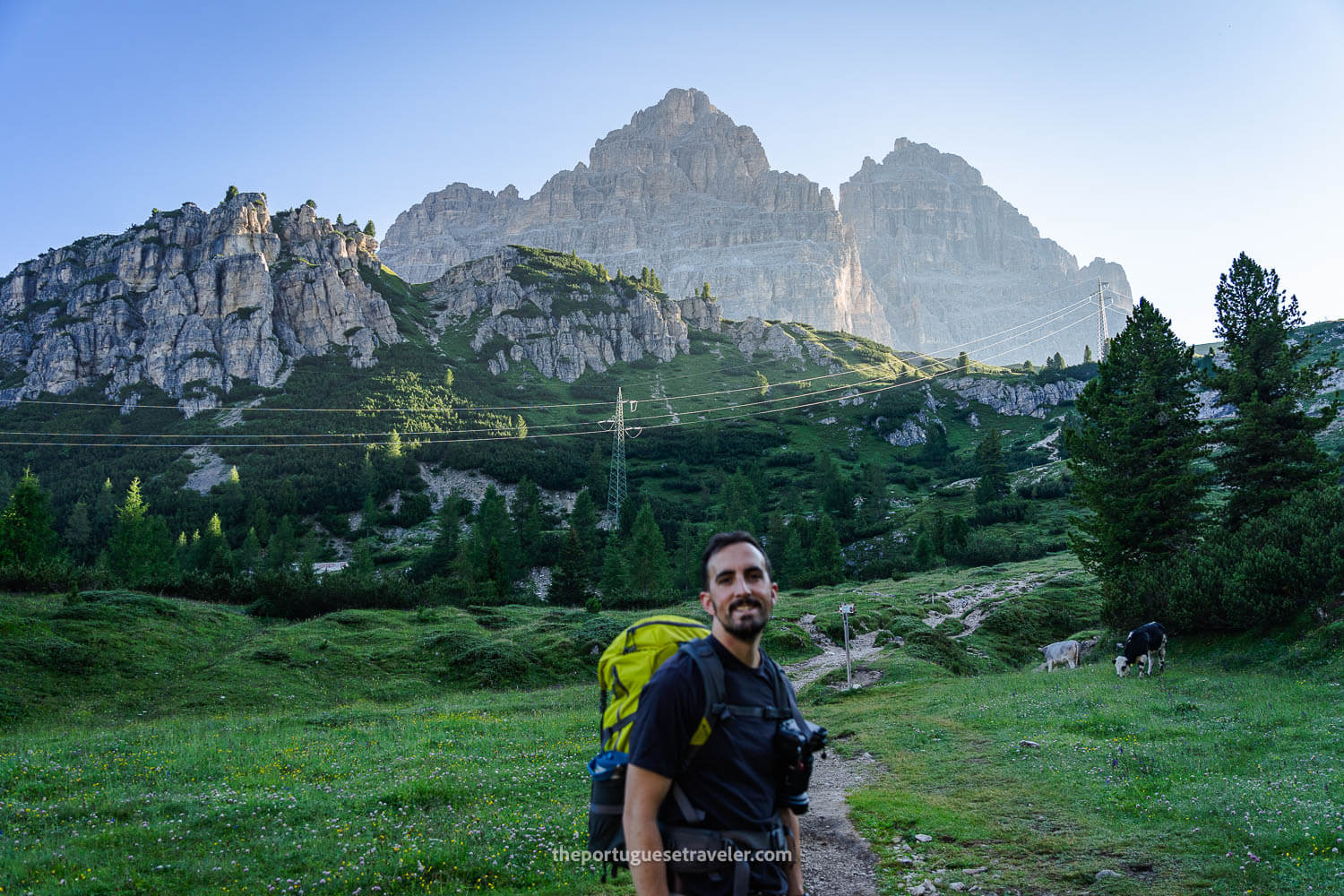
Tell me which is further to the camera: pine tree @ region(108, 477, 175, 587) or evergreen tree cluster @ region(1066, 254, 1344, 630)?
pine tree @ region(108, 477, 175, 587)

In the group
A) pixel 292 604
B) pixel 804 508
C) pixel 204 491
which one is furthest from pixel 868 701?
pixel 204 491

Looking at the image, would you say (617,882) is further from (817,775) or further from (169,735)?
(169,735)

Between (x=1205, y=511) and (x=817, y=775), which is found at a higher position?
(x=1205, y=511)

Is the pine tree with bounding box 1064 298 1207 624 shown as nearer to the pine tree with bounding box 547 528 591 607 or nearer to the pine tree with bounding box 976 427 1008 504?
the pine tree with bounding box 547 528 591 607

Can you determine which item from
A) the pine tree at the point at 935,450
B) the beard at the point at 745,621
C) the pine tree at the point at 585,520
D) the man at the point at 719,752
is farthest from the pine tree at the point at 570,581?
the pine tree at the point at 935,450

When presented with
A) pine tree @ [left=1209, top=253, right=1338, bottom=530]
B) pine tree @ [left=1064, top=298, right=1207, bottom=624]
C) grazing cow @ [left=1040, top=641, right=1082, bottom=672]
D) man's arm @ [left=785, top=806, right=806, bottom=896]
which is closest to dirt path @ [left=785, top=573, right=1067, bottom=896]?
man's arm @ [left=785, top=806, right=806, bottom=896]

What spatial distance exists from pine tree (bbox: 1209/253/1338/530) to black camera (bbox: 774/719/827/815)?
30780 mm

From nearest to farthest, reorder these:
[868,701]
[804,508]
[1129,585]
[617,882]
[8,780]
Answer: [617,882], [8,780], [868,701], [1129,585], [804,508]

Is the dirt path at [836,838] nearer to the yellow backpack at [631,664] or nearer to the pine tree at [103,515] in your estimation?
the yellow backpack at [631,664]

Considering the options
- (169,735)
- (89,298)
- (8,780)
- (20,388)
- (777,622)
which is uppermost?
(89,298)

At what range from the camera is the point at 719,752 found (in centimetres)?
405

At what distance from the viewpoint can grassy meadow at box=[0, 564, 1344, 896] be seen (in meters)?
9.41

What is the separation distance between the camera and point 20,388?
168 m

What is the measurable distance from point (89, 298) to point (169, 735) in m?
222
